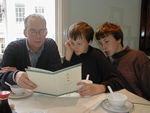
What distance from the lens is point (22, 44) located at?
166 cm

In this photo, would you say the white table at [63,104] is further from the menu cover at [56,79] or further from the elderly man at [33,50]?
the elderly man at [33,50]

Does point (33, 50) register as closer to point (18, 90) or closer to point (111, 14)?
point (18, 90)

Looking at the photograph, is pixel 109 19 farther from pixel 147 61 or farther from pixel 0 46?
pixel 0 46

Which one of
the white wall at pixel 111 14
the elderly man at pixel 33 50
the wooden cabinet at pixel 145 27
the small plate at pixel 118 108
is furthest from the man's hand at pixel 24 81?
the wooden cabinet at pixel 145 27

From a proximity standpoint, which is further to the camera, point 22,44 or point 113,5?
point 113,5

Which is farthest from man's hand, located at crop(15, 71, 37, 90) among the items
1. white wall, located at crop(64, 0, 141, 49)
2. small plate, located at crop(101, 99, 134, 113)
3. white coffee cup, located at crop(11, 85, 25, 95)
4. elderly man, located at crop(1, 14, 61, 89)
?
white wall, located at crop(64, 0, 141, 49)

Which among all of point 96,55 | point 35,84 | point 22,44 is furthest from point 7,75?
point 96,55

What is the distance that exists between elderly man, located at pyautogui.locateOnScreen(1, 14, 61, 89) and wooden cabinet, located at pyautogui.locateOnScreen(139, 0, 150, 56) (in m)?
1.62

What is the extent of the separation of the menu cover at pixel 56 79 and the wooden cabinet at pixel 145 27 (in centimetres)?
202

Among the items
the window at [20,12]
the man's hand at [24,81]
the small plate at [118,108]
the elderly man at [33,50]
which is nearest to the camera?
the small plate at [118,108]

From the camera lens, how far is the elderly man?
1.56m

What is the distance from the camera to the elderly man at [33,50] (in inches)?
61.2

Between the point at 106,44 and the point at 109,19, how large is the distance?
3.67 ft

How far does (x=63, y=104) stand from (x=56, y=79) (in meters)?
0.16
